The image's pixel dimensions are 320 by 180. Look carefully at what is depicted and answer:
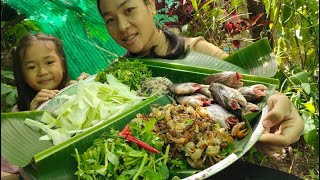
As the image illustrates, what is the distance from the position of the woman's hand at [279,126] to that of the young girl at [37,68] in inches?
27.9

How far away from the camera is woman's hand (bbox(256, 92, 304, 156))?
1.18m

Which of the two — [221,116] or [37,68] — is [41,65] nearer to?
[37,68]

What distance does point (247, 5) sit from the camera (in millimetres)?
2303

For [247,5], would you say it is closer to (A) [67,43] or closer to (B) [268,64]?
(B) [268,64]

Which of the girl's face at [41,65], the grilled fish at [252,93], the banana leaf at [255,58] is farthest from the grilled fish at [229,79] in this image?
the girl's face at [41,65]

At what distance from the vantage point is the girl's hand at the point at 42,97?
1389mm

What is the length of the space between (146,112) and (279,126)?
0.41 m

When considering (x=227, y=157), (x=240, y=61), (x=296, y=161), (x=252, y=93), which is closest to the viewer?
(x=227, y=157)

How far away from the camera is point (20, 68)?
137cm

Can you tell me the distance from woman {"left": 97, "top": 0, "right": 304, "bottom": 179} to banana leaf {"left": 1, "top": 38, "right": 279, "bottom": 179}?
57 millimetres

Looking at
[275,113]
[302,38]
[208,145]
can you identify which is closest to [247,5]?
[302,38]

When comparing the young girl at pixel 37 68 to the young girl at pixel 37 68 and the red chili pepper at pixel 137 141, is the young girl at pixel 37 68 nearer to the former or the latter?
the young girl at pixel 37 68

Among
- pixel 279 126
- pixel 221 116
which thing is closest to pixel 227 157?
pixel 221 116

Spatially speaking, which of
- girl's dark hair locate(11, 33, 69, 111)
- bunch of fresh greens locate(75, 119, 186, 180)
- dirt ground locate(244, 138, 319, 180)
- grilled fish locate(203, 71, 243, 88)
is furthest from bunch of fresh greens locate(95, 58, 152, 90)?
dirt ground locate(244, 138, 319, 180)
